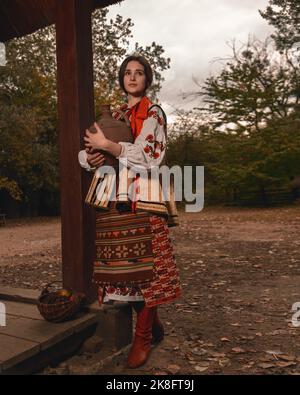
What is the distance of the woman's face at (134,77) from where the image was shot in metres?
2.95

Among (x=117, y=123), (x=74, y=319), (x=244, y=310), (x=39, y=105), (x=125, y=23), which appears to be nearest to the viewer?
(x=117, y=123)

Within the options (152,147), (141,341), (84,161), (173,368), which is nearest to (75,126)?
(84,161)

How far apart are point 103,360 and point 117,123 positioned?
1.58 metres

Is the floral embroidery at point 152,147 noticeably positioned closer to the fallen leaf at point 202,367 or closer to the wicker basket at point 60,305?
the wicker basket at point 60,305

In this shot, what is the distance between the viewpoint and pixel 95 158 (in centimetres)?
282

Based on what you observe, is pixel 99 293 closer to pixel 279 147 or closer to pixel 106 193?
pixel 106 193

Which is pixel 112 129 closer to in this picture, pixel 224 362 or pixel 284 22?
pixel 224 362

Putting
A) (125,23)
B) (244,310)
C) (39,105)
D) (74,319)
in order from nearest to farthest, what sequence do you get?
1. (74,319)
2. (244,310)
3. (39,105)
4. (125,23)

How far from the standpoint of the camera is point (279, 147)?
18234 mm

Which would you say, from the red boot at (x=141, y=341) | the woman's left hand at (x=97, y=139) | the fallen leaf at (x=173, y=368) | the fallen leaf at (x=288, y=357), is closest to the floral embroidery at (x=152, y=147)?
the woman's left hand at (x=97, y=139)

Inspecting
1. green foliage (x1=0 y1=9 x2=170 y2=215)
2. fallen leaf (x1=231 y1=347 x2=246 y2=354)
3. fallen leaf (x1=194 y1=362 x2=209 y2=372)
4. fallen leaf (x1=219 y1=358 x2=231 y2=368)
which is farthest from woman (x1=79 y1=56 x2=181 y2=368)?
green foliage (x1=0 y1=9 x2=170 y2=215)

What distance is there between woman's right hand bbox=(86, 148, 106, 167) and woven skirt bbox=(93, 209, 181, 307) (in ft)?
1.07

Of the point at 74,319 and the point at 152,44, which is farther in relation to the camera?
the point at 152,44

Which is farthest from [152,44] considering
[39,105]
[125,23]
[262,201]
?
[262,201]
